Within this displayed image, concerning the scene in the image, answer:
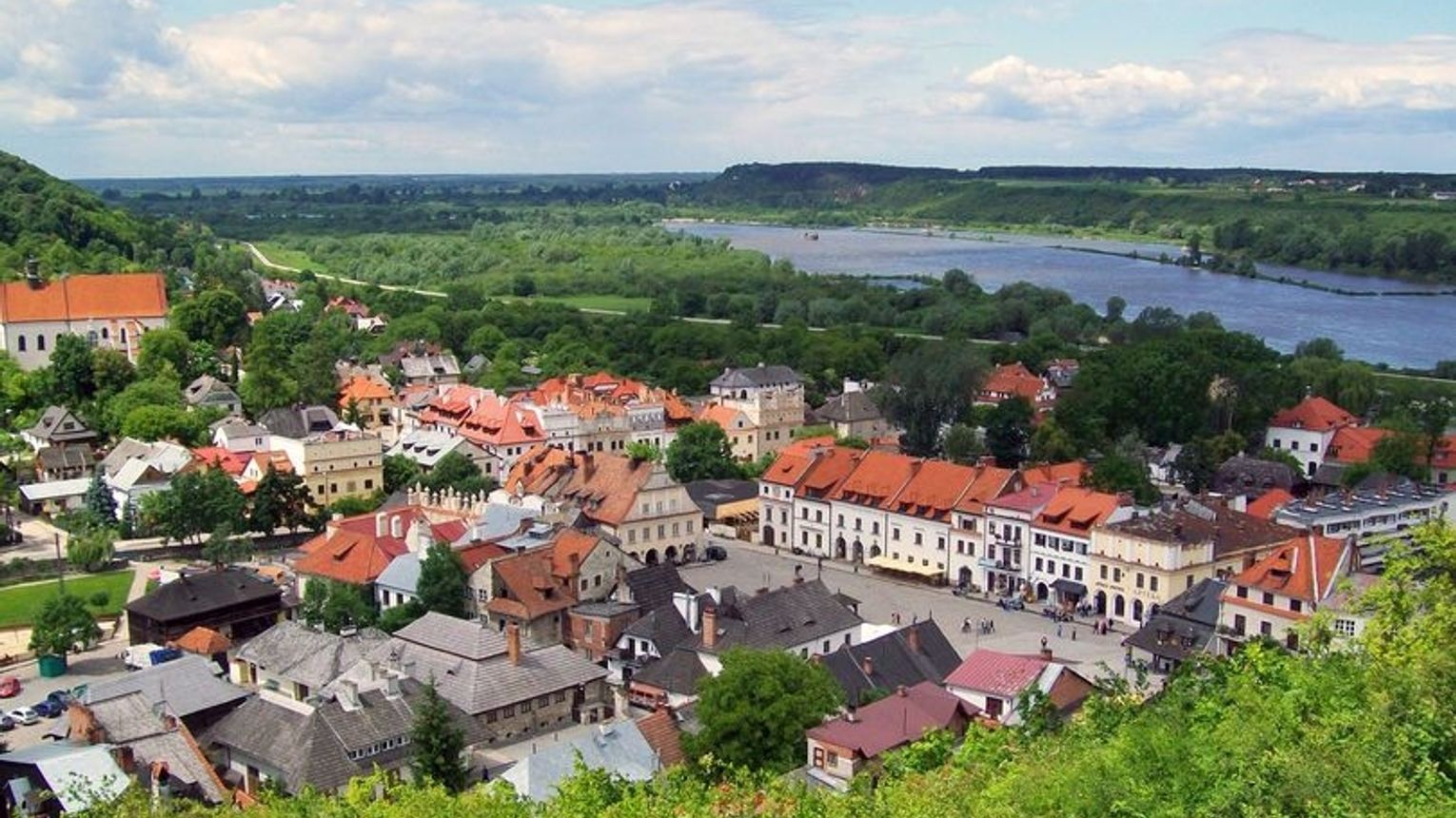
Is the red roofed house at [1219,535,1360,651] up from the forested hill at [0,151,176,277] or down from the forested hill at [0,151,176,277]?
down

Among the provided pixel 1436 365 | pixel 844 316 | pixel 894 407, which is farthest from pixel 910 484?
pixel 844 316

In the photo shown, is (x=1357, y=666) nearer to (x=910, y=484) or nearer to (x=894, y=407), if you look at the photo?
(x=910, y=484)

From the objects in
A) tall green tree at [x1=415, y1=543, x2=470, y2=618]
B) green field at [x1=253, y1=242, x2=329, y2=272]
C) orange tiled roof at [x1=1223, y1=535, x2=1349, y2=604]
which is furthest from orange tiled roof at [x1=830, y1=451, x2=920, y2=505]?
green field at [x1=253, y1=242, x2=329, y2=272]

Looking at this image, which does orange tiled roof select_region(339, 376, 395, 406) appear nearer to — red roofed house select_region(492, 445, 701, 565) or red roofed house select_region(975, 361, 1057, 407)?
red roofed house select_region(492, 445, 701, 565)

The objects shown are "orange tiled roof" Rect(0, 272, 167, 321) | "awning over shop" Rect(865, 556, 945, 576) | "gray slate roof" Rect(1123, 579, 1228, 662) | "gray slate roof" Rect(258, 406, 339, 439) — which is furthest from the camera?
"orange tiled roof" Rect(0, 272, 167, 321)

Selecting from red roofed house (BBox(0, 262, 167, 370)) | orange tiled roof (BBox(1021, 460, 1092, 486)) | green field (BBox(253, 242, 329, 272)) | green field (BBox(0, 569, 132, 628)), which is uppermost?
red roofed house (BBox(0, 262, 167, 370))

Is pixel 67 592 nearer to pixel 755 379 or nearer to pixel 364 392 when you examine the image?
pixel 364 392

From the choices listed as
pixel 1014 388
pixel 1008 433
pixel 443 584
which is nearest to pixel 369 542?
pixel 443 584
